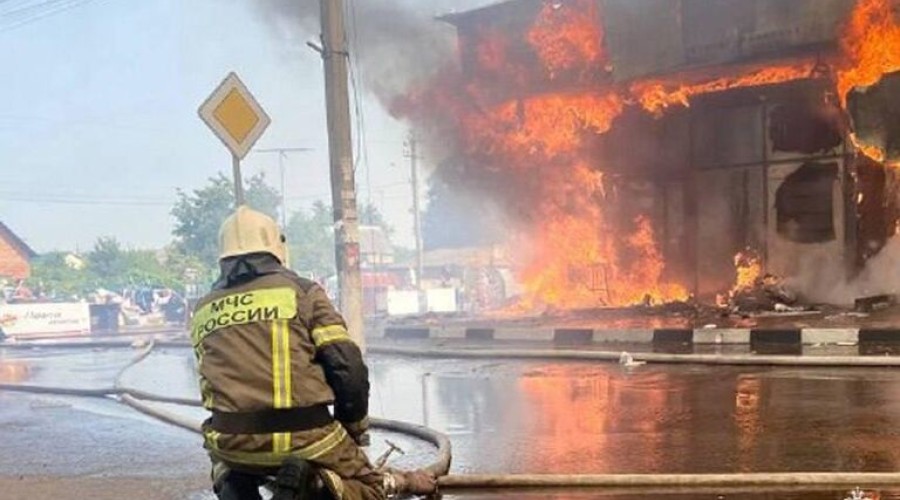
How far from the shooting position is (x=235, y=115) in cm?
686

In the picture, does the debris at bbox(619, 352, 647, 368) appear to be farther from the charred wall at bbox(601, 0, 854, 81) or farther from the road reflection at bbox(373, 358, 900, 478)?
the charred wall at bbox(601, 0, 854, 81)

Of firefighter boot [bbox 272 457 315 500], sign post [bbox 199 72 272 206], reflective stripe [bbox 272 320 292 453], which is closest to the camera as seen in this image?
firefighter boot [bbox 272 457 315 500]

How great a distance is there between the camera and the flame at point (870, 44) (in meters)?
16.4

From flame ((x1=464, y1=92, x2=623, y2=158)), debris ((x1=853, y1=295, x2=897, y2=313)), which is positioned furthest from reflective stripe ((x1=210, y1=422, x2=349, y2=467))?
flame ((x1=464, y1=92, x2=623, y2=158))

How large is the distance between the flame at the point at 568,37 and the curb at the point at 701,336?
267 inches

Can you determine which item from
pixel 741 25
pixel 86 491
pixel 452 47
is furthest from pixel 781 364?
pixel 452 47

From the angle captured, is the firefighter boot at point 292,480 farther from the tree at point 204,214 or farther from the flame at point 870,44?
the tree at point 204,214

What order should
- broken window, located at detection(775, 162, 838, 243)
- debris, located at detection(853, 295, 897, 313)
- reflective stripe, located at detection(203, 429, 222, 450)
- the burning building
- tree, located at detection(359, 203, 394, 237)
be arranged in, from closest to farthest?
reflective stripe, located at detection(203, 429, 222, 450) → debris, located at detection(853, 295, 897, 313) → the burning building → broken window, located at detection(775, 162, 838, 243) → tree, located at detection(359, 203, 394, 237)

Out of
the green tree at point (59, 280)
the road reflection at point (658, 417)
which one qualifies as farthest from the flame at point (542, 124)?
the green tree at point (59, 280)

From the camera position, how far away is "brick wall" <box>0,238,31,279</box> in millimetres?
52125

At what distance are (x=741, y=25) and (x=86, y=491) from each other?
53.5ft

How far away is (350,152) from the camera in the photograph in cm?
822

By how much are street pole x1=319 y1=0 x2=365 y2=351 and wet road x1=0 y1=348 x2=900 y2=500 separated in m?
1.21

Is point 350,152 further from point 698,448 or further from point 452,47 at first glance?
point 452,47
